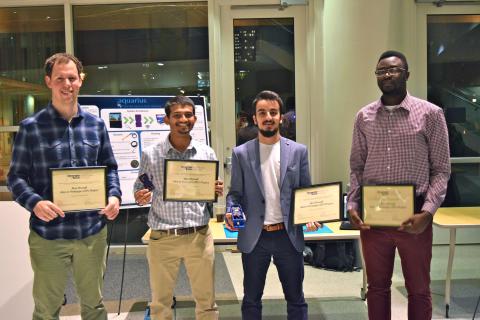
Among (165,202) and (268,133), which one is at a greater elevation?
(268,133)

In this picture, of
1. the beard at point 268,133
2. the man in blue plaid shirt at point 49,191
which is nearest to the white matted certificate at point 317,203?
the beard at point 268,133

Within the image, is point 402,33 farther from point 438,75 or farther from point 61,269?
point 61,269

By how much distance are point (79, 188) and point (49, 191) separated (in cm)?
15

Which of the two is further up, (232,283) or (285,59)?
(285,59)

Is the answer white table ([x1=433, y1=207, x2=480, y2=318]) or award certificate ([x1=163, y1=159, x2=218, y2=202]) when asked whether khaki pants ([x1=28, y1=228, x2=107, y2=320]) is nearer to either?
award certificate ([x1=163, y1=159, x2=218, y2=202])

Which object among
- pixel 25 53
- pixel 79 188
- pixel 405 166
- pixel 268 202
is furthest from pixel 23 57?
pixel 405 166

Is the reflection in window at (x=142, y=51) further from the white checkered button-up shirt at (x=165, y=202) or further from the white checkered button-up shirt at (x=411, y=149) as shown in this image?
the white checkered button-up shirt at (x=411, y=149)

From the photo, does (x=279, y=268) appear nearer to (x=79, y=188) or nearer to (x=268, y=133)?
(x=268, y=133)

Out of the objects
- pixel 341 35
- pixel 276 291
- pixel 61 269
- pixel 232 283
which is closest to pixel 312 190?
pixel 61 269

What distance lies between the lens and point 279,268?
8.28ft

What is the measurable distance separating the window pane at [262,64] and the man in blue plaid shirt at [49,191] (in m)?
2.92

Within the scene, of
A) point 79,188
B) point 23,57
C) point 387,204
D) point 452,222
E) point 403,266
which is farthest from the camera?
point 23,57

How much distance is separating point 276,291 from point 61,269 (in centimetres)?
215

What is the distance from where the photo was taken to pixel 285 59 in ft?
16.7
